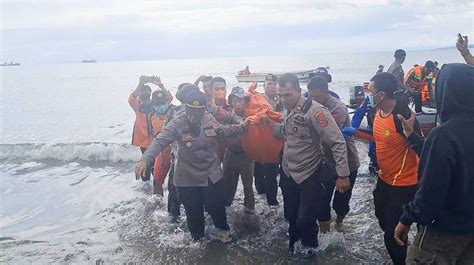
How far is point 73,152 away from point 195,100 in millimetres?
9598

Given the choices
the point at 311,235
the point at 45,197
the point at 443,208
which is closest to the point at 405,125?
the point at 443,208

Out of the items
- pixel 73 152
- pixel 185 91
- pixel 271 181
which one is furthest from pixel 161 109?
pixel 73 152

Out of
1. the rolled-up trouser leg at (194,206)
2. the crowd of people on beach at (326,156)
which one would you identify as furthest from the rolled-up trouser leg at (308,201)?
the rolled-up trouser leg at (194,206)

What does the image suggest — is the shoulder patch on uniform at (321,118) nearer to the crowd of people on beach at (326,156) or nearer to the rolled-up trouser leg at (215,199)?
the crowd of people on beach at (326,156)

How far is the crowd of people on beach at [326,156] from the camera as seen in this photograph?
8.14 ft

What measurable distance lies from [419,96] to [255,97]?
5384 mm

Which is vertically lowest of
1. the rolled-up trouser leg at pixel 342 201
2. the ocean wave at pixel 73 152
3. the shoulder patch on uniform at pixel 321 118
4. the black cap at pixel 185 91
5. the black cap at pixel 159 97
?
the ocean wave at pixel 73 152

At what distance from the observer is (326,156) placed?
14.9ft

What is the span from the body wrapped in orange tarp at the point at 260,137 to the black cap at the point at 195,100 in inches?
26.0

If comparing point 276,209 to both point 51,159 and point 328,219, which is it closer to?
point 328,219

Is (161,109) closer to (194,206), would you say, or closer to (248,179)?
(248,179)

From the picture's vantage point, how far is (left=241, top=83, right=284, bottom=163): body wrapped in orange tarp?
17.5 feet

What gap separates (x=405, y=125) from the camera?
3.59m

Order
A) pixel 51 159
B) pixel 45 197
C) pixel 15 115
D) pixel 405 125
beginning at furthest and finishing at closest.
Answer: pixel 15 115
pixel 51 159
pixel 45 197
pixel 405 125
